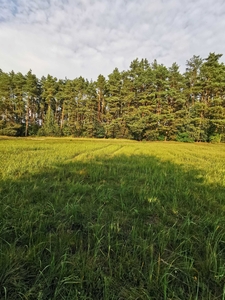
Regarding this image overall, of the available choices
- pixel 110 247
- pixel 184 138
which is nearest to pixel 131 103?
pixel 184 138

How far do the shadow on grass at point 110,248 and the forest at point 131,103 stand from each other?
106 feet

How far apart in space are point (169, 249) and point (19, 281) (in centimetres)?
154

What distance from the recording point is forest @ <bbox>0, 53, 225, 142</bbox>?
3161 cm

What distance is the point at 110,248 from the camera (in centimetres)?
186

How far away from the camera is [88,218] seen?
2.49 metres

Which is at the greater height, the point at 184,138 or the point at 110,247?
the point at 184,138

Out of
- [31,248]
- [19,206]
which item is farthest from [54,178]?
[31,248]

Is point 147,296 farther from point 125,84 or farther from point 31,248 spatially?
point 125,84

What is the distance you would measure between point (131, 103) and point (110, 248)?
140 feet

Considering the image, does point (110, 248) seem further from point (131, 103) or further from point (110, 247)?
point (131, 103)

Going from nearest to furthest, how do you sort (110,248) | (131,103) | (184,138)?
(110,248) → (184,138) → (131,103)

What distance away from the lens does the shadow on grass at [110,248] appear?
133 centimetres

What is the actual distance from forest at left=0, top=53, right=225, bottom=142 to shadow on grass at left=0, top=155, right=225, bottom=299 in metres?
32.3

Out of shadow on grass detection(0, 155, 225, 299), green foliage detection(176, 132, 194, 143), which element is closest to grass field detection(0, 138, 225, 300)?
shadow on grass detection(0, 155, 225, 299)
